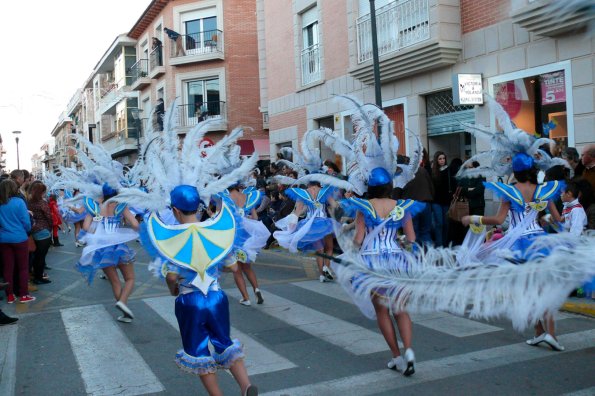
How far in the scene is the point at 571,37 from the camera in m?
10.2

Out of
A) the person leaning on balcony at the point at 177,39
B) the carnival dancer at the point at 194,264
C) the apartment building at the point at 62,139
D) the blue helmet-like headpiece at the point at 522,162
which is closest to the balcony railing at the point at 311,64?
the blue helmet-like headpiece at the point at 522,162

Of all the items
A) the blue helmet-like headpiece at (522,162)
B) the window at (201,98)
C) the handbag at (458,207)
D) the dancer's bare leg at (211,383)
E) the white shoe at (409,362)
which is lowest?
the white shoe at (409,362)

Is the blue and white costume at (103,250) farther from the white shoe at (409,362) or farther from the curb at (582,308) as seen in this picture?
the curb at (582,308)

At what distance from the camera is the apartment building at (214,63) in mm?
29016

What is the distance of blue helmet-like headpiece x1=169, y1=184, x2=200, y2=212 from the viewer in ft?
13.4

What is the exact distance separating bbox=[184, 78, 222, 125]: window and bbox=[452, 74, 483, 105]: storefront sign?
18.6 metres

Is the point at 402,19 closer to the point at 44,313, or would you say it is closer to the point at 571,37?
the point at 571,37

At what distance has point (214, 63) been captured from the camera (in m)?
29.3

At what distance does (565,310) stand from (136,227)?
16.6ft

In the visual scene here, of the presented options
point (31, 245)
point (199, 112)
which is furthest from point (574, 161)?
point (199, 112)

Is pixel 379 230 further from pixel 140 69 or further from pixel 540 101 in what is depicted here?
pixel 140 69

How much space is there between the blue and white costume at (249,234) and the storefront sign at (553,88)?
231 inches

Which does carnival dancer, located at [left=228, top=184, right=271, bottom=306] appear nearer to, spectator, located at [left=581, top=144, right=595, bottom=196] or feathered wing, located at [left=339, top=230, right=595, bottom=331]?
feathered wing, located at [left=339, top=230, right=595, bottom=331]

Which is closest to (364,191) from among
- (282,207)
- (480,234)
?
(480,234)
